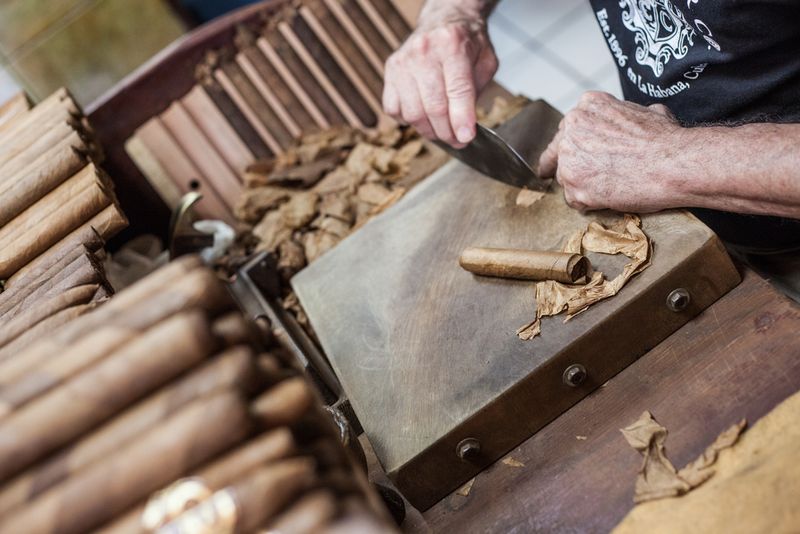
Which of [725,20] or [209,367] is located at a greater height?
[209,367]

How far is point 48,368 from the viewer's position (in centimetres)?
103

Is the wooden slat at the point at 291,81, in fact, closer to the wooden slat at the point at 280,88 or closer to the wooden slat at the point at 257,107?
the wooden slat at the point at 280,88

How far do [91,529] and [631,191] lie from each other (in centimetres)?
128

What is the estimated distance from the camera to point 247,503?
0.96 m

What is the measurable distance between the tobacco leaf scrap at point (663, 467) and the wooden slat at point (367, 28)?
2.13 metres

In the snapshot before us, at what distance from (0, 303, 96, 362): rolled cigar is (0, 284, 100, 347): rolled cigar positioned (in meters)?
0.01

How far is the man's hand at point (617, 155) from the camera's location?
1708mm

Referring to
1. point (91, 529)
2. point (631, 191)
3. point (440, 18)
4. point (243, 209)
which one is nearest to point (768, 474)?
point (631, 191)

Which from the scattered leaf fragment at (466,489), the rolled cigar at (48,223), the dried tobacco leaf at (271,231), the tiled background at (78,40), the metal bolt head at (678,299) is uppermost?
the tiled background at (78,40)

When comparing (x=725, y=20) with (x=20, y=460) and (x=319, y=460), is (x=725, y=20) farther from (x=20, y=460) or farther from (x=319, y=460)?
(x=20, y=460)

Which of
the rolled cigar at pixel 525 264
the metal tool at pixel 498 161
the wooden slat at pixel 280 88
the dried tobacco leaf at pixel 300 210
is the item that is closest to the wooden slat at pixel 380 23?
the wooden slat at pixel 280 88

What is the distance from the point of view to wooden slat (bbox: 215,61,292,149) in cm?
315

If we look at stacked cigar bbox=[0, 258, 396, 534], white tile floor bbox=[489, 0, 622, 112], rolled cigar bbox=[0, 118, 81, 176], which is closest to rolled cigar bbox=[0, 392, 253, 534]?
stacked cigar bbox=[0, 258, 396, 534]

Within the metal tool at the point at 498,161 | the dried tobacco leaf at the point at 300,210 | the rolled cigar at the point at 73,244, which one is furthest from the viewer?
the dried tobacco leaf at the point at 300,210
